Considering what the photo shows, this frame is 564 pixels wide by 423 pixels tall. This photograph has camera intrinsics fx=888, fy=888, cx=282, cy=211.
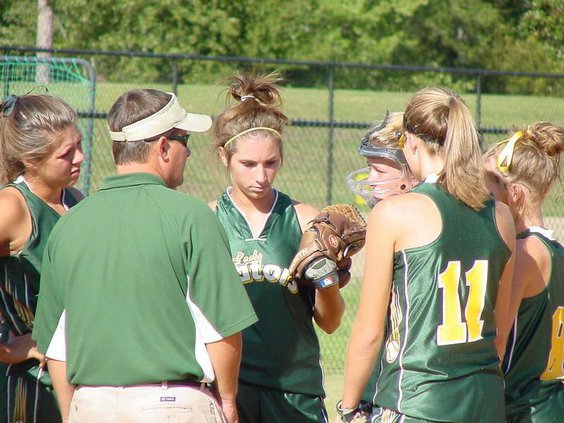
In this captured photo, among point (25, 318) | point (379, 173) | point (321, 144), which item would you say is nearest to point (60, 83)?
point (321, 144)

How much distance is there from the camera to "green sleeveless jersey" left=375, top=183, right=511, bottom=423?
3113 mm

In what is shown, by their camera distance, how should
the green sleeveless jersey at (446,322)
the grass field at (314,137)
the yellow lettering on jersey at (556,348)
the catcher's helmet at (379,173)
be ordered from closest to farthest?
the green sleeveless jersey at (446,322), the yellow lettering on jersey at (556,348), the catcher's helmet at (379,173), the grass field at (314,137)

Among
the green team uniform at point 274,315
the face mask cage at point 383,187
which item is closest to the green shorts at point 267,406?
the green team uniform at point 274,315

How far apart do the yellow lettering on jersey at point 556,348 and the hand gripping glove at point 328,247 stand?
0.86 m

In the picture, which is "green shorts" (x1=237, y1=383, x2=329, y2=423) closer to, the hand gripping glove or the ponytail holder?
the hand gripping glove

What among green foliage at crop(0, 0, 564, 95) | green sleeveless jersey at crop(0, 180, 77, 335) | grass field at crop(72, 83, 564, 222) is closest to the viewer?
green sleeveless jersey at crop(0, 180, 77, 335)

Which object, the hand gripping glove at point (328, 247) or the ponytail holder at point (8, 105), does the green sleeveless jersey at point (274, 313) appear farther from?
the ponytail holder at point (8, 105)

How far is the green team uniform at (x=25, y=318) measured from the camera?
3547 millimetres

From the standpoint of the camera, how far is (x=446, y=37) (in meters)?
39.2

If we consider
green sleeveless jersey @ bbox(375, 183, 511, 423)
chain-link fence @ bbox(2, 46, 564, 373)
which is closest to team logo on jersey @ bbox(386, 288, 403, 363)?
green sleeveless jersey @ bbox(375, 183, 511, 423)

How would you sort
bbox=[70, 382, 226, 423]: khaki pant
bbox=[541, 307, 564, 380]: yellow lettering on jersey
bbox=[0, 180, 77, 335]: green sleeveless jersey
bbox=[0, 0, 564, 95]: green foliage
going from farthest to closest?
bbox=[0, 0, 564, 95]: green foliage < bbox=[541, 307, 564, 380]: yellow lettering on jersey < bbox=[0, 180, 77, 335]: green sleeveless jersey < bbox=[70, 382, 226, 423]: khaki pant

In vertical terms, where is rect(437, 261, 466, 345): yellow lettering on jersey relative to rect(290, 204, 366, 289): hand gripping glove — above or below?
below

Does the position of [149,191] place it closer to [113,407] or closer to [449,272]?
[113,407]

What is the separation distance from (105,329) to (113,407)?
0.26 metres
